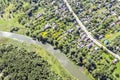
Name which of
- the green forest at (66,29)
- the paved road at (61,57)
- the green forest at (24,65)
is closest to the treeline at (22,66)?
the green forest at (24,65)

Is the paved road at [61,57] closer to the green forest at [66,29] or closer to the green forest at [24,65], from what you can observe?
the green forest at [66,29]

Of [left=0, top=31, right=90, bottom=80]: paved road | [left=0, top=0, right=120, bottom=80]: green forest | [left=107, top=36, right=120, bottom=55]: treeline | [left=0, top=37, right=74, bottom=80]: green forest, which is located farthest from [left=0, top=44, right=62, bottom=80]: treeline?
[left=107, top=36, right=120, bottom=55]: treeline

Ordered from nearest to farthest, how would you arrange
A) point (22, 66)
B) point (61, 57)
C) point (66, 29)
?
point (22, 66), point (61, 57), point (66, 29)

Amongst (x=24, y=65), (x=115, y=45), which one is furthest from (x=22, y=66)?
(x=115, y=45)

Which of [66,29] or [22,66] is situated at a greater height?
[66,29]

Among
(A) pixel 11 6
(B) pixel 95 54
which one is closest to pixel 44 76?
(B) pixel 95 54

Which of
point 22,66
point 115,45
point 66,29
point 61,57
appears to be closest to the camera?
point 115,45

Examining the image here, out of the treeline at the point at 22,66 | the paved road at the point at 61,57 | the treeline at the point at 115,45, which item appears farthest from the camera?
the treeline at the point at 115,45

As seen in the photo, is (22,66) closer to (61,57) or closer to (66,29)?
(61,57)

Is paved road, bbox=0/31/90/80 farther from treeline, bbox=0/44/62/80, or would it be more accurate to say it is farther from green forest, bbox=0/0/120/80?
treeline, bbox=0/44/62/80
